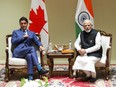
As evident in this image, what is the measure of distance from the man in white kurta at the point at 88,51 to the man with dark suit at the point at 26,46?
0.67 m

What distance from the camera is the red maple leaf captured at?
18.5 ft

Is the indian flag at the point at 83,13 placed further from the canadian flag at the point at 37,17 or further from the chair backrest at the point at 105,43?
the canadian flag at the point at 37,17

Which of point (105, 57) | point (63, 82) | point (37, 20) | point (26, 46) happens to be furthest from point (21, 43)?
point (105, 57)

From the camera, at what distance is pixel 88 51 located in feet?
15.9

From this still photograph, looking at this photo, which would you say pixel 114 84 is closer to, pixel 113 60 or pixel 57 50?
pixel 57 50

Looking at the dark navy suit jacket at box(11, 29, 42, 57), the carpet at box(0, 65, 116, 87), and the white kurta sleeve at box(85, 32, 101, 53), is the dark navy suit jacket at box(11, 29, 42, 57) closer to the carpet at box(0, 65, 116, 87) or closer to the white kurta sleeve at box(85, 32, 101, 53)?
the carpet at box(0, 65, 116, 87)

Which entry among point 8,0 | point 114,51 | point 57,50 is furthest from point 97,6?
point 8,0

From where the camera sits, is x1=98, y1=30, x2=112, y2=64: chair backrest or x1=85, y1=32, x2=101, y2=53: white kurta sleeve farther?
x1=98, y1=30, x2=112, y2=64: chair backrest

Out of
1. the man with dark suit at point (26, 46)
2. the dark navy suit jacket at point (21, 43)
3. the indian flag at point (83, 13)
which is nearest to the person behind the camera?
the man with dark suit at point (26, 46)

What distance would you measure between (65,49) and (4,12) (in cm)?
198

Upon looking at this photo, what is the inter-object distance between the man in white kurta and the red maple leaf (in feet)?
3.42

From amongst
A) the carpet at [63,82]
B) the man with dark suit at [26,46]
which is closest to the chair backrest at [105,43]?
the carpet at [63,82]

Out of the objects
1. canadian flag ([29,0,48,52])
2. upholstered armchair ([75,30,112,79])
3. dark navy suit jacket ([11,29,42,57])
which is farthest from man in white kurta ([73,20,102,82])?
canadian flag ([29,0,48,52])

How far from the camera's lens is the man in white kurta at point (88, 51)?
15.4 ft
